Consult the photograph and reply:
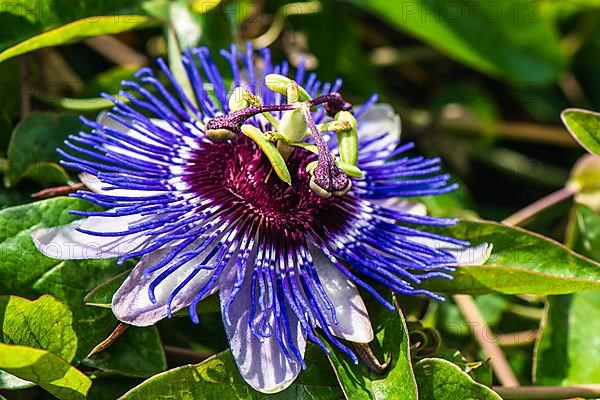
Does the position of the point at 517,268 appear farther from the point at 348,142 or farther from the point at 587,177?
the point at 587,177

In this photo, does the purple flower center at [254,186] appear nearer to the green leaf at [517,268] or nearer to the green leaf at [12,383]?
the green leaf at [517,268]

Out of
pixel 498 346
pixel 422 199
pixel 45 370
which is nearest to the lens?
pixel 45 370

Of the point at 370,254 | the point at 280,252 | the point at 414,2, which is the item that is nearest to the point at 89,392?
the point at 280,252

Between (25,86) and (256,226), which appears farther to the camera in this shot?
(25,86)

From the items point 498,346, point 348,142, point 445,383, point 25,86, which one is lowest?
point 498,346

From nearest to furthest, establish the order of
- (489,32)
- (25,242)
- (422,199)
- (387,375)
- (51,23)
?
(387,375), (25,242), (51,23), (422,199), (489,32)

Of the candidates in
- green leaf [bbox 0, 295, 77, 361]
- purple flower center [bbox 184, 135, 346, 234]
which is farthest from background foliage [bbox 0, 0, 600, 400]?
purple flower center [bbox 184, 135, 346, 234]

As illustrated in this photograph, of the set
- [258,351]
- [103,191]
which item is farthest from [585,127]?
[103,191]

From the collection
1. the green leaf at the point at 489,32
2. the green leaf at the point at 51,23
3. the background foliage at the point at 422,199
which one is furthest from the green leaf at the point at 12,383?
the green leaf at the point at 489,32
